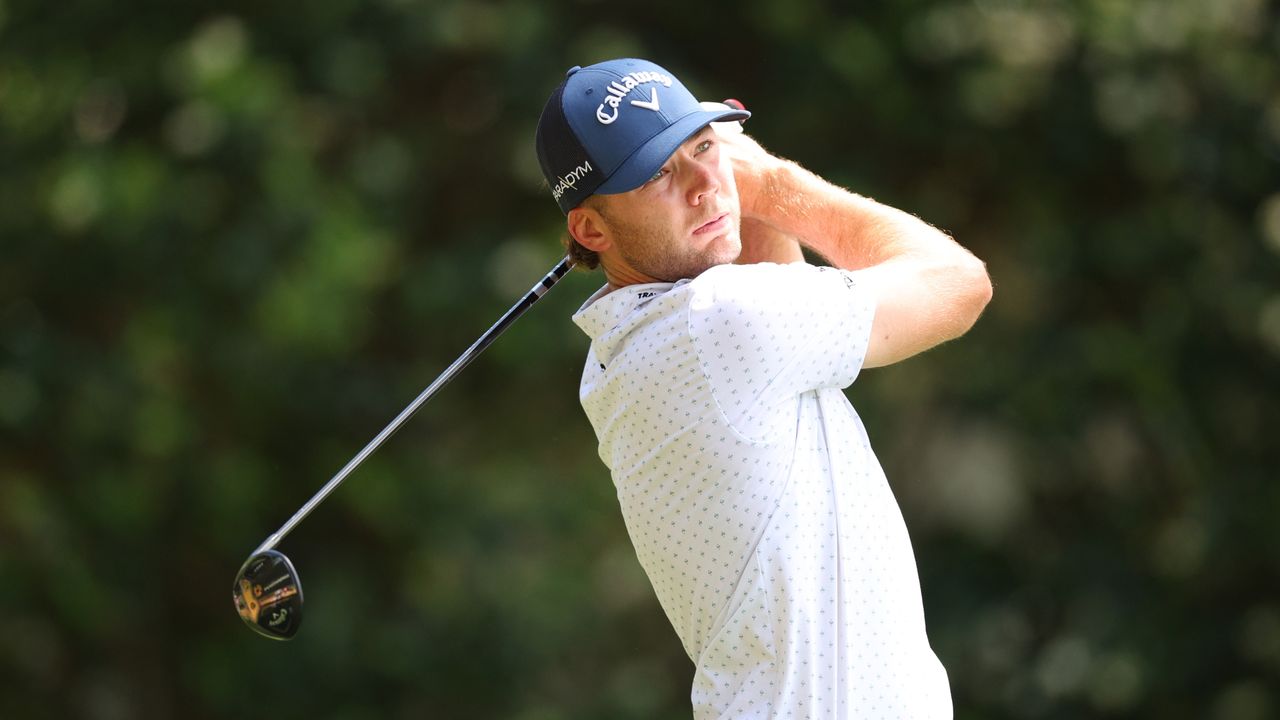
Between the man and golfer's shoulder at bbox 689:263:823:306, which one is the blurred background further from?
golfer's shoulder at bbox 689:263:823:306

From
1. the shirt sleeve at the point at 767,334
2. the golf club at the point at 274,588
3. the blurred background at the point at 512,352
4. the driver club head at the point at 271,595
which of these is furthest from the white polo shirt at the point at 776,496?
the blurred background at the point at 512,352

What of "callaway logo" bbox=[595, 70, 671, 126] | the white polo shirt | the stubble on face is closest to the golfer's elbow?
the white polo shirt

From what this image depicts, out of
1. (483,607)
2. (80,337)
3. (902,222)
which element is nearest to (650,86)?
(902,222)

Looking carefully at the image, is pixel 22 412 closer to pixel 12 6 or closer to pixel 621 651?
pixel 12 6

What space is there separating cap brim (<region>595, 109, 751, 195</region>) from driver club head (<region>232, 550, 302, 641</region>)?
2.82 feet

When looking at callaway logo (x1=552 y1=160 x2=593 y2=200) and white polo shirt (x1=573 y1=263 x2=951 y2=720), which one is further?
callaway logo (x1=552 y1=160 x2=593 y2=200)

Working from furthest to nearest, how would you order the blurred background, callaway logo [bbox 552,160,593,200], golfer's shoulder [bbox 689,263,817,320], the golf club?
the blurred background
the golf club
callaway logo [bbox 552,160,593,200]
golfer's shoulder [bbox 689,263,817,320]

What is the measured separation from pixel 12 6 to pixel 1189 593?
5.19 meters

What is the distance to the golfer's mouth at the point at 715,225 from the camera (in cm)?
197

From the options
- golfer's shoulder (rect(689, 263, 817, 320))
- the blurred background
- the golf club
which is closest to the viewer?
golfer's shoulder (rect(689, 263, 817, 320))

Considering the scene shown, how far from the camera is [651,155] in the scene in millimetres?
1932

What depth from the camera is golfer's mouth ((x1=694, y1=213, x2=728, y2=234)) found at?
1.97m

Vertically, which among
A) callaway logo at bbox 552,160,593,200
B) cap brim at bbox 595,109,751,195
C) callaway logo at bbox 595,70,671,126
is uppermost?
callaway logo at bbox 595,70,671,126

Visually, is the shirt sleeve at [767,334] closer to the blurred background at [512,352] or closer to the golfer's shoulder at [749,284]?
the golfer's shoulder at [749,284]
